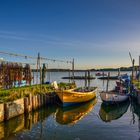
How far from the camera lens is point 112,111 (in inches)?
1348

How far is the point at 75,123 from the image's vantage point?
26469mm

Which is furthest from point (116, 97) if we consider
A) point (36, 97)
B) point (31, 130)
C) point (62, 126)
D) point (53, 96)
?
point (31, 130)

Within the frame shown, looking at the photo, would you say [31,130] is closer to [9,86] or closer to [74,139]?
[74,139]

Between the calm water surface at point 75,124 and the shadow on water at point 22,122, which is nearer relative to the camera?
the calm water surface at point 75,124

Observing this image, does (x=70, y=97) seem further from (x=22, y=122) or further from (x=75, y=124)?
(x=22, y=122)

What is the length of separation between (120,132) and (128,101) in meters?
18.8

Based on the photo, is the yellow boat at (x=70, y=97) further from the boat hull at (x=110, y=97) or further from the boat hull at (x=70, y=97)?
the boat hull at (x=110, y=97)

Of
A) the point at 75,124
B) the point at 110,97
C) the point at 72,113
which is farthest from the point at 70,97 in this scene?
the point at 75,124

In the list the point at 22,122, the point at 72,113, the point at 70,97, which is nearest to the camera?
the point at 22,122

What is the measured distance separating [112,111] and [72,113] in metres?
5.15

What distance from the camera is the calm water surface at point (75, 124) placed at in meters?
21.8

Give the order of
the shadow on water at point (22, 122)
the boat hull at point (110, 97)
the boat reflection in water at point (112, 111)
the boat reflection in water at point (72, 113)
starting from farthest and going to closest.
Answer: the boat hull at point (110, 97) < the boat reflection in water at point (112, 111) < the boat reflection in water at point (72, 113) < the shadow on water at point (22, 122)

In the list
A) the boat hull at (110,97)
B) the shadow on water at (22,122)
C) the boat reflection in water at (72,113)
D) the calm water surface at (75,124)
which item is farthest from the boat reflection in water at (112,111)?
the shadow on water at (22,122)

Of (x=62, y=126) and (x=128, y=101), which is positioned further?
(x=128, y=101)
